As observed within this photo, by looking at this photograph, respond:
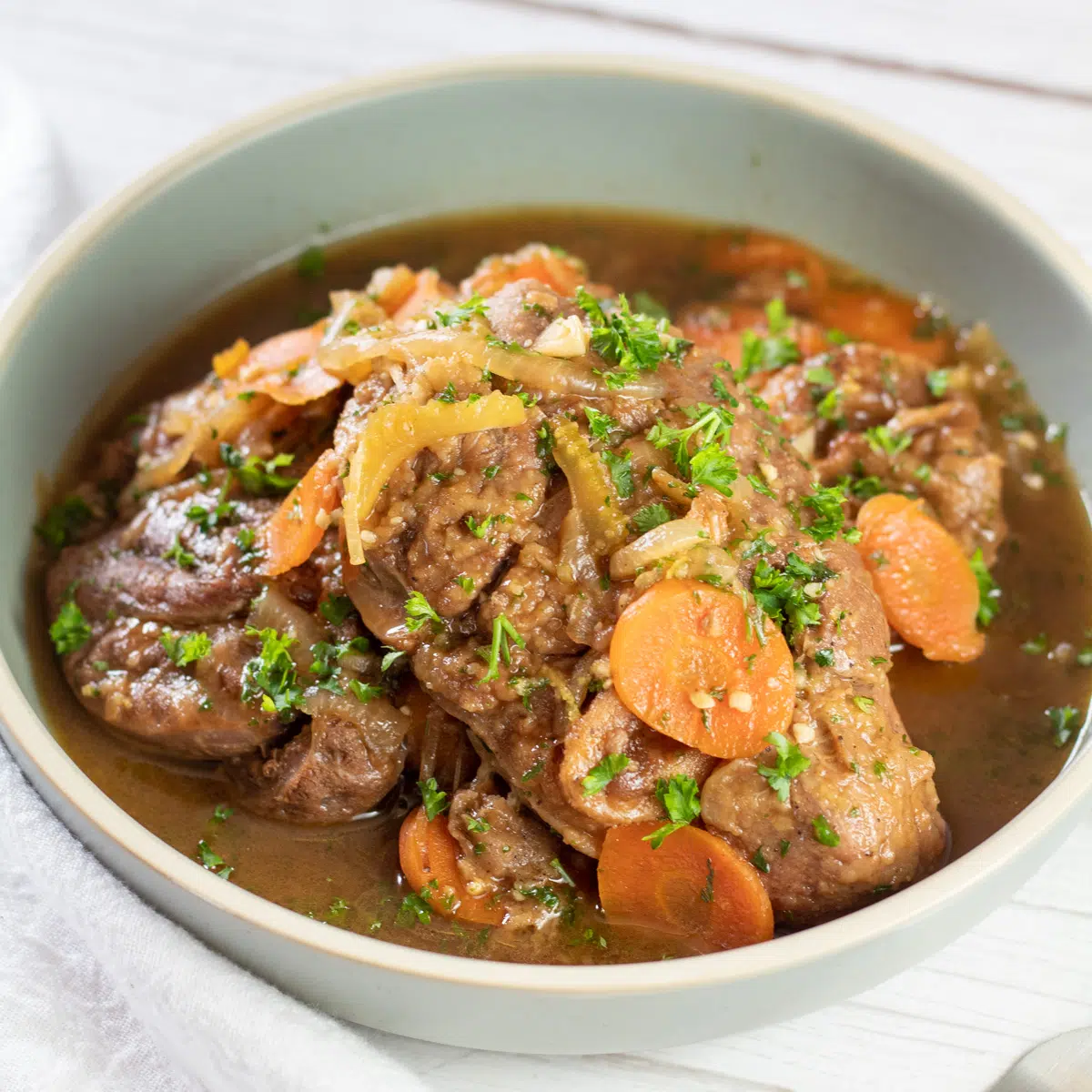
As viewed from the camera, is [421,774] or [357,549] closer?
[357,549]

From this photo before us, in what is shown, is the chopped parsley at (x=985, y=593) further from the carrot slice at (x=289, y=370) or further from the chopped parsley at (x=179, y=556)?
the chopped parsley at (x=179, y=556)

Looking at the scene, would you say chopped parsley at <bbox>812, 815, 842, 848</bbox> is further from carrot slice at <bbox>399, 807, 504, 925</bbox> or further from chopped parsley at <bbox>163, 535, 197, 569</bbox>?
chopped parsley at <bbox>163, 535, 197, 569</bbox>

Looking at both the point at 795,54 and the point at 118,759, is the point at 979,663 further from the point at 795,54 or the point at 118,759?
the point at 795,54


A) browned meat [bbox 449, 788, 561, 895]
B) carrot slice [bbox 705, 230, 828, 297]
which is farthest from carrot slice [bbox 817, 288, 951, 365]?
browned meat [bbox 449, 788, 561, 895]

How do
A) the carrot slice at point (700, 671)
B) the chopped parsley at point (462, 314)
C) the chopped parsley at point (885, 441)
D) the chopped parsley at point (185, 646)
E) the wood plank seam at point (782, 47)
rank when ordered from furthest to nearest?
the wood plank seam at point (782, 47) → the chopped parsley at point (885, 441) → the chopped parsley at point (185, 646) → the chopped parsley at point (462, 314) → the carrot slice at point (700, 671)

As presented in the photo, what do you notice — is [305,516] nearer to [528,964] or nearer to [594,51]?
[528,964]

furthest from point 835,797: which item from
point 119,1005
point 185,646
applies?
point 119,1005

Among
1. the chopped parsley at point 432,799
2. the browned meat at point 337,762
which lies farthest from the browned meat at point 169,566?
the chopped parsley at point 432,799

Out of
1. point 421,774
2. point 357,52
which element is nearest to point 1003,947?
point 421,774
